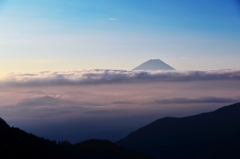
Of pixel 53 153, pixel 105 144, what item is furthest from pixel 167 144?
pixel 53 153

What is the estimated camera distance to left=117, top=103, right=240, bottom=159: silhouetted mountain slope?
5281 inches

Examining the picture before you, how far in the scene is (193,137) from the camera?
158 metres

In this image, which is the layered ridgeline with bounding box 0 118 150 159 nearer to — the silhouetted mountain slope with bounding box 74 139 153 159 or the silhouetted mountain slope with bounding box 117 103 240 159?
the silhouetted mountain slope with bounding box 74 139 153 159

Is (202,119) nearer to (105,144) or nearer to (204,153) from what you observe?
(204,153)

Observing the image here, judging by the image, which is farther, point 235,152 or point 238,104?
point 238,104

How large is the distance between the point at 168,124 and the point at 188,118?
32.6 ft

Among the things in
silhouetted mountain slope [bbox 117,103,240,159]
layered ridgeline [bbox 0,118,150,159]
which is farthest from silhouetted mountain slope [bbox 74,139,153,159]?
silhouetted mountain slope [bbox 117,103,240,159]

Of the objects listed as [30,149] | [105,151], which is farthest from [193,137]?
[30,149]

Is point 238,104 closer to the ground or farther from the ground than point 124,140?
farther from the ground

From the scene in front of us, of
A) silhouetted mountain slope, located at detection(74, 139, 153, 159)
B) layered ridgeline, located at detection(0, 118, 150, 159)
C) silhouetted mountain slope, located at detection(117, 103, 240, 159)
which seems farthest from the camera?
silhouetted mountain slope, located at detection(117, 103, 240, 159)

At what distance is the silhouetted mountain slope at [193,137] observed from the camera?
5281 inches

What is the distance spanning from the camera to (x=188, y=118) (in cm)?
18662

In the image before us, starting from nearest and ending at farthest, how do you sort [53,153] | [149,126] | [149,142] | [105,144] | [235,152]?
[53,153] → [105,144] → [235,152] → [149,142] → [149,126]

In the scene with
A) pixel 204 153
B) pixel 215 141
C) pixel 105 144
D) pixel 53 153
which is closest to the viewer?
pixel 53 153
